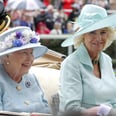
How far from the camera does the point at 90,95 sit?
13.4 feet

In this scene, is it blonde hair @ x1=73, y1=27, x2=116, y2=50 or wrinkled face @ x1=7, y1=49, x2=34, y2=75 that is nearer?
wrinkled face @ x1=7, y1=49, x2=34, y2=75

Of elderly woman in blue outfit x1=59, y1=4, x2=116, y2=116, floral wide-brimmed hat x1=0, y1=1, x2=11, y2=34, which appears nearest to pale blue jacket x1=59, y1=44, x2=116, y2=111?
elderly woman in blue outfit x1=59, y1=4, x2=116, y2=116

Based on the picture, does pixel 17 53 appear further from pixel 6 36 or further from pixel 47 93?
pixel 47 93

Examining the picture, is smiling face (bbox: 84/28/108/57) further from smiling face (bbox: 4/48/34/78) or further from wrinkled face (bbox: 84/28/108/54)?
smiling face (bbox: 4/48/34/78)

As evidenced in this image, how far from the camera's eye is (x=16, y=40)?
4055 mm

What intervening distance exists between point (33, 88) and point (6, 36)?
455 mm

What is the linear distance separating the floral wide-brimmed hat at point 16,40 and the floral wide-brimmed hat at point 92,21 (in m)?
0.36

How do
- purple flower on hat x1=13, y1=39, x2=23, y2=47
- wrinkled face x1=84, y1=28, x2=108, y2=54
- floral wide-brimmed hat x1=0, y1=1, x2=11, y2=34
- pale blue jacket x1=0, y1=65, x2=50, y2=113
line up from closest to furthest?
1. pale blue jacket x1=0, y1=65, x2=50, y2=113
2. purple flower on hat x1=13, y1=39, x2=23, y2=47
3. wrinkled face x1=84, y1=28, x2=108, y2=54
4. floral wide-brimmed hat x1=0, y1=1, x2=11, y2=34

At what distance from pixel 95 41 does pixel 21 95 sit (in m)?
0.75

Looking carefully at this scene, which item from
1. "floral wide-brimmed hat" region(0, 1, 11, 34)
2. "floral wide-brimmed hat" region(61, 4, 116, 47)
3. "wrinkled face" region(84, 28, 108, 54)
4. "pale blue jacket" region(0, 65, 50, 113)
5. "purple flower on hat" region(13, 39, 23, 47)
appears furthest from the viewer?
"floral wide-brimmed hat" region(0, 1, 11, 34)

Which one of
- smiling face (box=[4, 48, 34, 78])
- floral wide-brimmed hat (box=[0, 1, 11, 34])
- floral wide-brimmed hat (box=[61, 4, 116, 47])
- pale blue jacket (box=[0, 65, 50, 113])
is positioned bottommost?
pale blue jacket (box=[0, 65, 50, 113])

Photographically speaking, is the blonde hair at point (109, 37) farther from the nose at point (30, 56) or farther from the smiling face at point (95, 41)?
the nose at point (30, 56)

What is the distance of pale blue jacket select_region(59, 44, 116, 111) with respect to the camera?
13.3ft

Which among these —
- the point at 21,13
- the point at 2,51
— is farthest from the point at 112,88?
the point at 21,13
